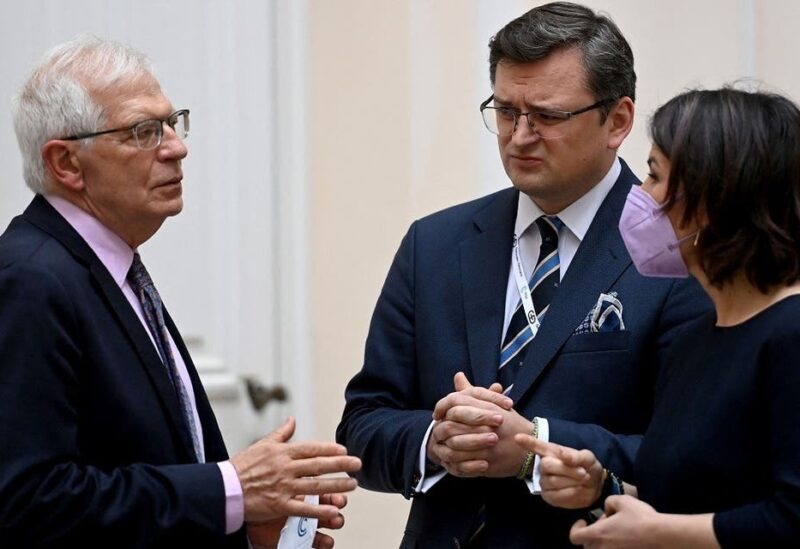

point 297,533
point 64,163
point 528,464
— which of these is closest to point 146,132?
point 64,163

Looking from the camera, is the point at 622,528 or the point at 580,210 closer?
the point at 622,528

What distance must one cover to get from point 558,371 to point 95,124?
1.00 m

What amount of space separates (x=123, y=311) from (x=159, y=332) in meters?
0.14

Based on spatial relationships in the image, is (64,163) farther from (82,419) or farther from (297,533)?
(297,533)

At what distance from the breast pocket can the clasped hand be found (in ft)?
0.64

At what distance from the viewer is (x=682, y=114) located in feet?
8.17

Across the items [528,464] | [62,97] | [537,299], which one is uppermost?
[62,97]

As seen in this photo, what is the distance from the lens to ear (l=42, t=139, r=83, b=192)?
2.76 meters

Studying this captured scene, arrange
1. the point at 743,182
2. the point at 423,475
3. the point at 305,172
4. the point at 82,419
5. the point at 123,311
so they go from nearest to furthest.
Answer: the point at 743,182 < the point at 82,419 < the point at 123,311 < the point at 423,475 < the point at 305,172

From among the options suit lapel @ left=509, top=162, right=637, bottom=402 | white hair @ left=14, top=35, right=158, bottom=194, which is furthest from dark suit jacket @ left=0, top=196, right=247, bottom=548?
suit lapel @ left=509, top=162, right=637, bottom=402

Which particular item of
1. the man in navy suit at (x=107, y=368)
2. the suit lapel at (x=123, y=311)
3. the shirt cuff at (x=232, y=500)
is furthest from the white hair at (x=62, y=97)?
the shirt cuff at (x=232, y=500)

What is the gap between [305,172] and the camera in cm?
438

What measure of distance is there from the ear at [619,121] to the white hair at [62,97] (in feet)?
3.26

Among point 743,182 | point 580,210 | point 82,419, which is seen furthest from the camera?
point 580,210
